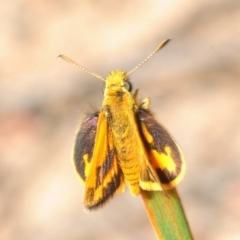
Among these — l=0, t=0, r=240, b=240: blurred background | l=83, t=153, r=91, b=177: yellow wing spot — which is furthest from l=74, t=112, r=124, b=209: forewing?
l=0, t=0, r=240, b=240: blurred background

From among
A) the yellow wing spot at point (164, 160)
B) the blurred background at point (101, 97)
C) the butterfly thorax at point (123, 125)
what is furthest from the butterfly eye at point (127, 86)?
the blurred background at point (101, 97)

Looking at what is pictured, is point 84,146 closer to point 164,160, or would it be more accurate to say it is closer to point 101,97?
point 164,160

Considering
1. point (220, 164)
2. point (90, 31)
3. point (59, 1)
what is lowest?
point (220, 164)

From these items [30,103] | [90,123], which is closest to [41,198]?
[30,103]

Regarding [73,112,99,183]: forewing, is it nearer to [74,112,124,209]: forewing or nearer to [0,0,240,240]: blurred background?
[74,112,124,209]: forewing

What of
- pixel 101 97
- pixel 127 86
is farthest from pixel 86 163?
pixel 101 97

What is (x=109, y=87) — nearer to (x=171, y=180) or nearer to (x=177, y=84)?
(x=171, y=180)

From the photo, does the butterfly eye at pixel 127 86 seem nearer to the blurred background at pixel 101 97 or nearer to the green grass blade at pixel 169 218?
the green grass blade at pixel 169 218
